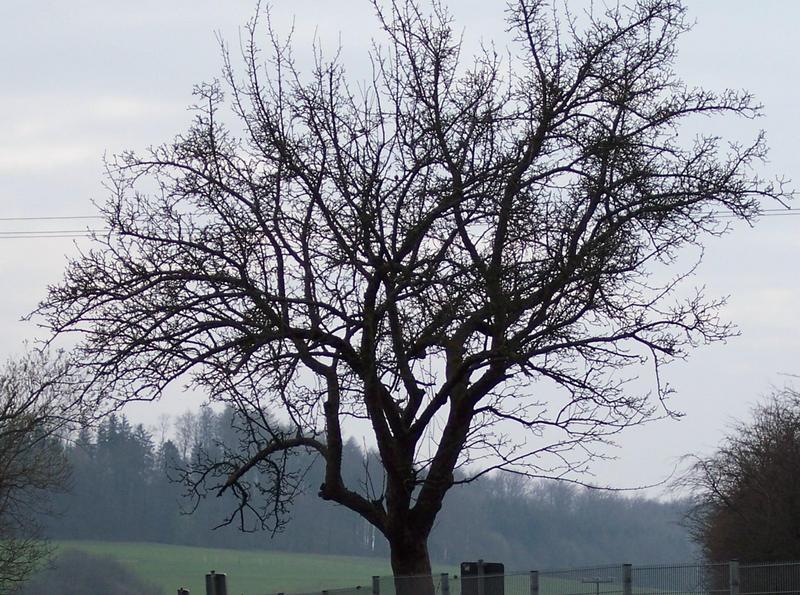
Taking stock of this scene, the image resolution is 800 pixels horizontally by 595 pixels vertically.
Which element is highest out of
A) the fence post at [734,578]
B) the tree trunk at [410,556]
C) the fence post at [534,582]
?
the tree trunk at [410,556]

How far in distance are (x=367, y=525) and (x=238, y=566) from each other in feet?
24.1

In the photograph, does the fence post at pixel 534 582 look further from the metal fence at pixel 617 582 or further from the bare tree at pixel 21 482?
the bare tree at pixel 21 482

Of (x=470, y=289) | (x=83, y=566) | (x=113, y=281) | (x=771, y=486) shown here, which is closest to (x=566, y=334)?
(x=470, y=289)

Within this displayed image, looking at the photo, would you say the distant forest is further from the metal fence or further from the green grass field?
the metal fence

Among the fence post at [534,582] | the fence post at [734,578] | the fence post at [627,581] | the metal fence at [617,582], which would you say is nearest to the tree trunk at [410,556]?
the metal fence at [617,582]

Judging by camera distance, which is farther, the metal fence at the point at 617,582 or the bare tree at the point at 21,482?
the bare tree at the point at 21,482

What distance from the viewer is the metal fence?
43.5 ft

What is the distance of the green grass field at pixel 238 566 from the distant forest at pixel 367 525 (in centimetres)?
136

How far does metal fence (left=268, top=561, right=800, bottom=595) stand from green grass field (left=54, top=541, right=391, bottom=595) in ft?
115

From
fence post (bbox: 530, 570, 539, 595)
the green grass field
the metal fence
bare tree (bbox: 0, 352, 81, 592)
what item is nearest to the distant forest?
the green grass field

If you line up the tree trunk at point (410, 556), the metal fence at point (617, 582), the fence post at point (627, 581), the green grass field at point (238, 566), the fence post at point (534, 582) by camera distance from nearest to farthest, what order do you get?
the tree trunk at point (410, 556) < the metal fence at point (617, 582) < the fence post at point (534, 582) < the fence post at point (627, 581) < the green grass field at point (238, 566)

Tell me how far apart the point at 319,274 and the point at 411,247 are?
3.42 feet

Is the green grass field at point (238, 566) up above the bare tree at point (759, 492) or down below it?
below

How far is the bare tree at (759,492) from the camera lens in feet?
85.6
